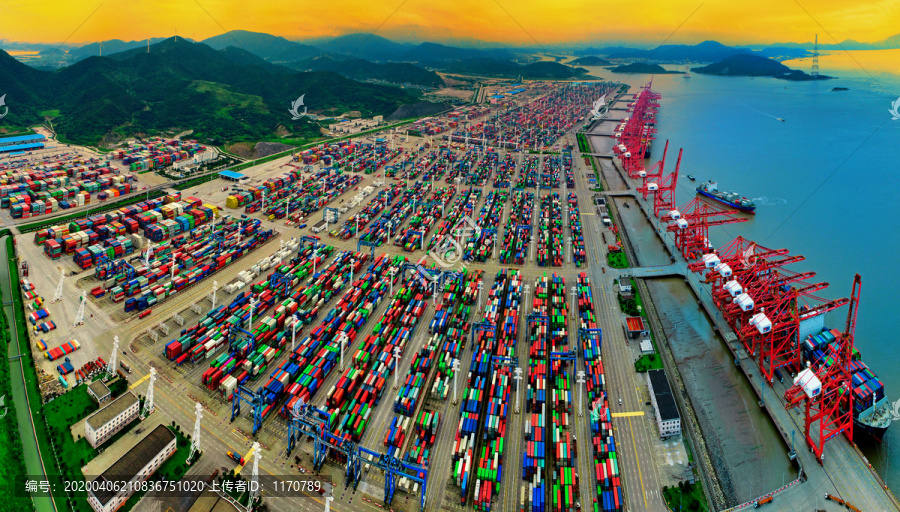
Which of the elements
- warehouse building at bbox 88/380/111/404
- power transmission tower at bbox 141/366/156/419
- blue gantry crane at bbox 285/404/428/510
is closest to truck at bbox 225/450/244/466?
blue gantry crane at bbox 285/404/428/510

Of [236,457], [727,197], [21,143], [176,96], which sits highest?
[176,96]

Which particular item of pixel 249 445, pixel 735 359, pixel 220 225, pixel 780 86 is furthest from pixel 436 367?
pixel 780 86

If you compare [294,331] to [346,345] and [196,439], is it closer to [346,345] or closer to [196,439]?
[346,345]

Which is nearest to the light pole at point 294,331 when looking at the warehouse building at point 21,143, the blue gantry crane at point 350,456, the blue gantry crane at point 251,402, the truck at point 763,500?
the blue gantry crane at point 251,402

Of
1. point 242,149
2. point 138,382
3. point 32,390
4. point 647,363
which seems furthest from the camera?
point 242,149

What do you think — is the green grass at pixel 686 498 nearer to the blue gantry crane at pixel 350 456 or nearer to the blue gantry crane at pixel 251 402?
the blue gantry crane at pixel 350 456

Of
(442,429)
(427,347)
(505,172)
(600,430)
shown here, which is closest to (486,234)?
(427,347)

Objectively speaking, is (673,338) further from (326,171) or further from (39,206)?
(39,206)

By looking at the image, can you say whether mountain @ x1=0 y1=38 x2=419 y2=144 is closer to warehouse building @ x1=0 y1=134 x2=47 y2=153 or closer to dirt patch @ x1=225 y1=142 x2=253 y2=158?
dirt patch @ x1=225 y1=142 x2=253 y2=158
